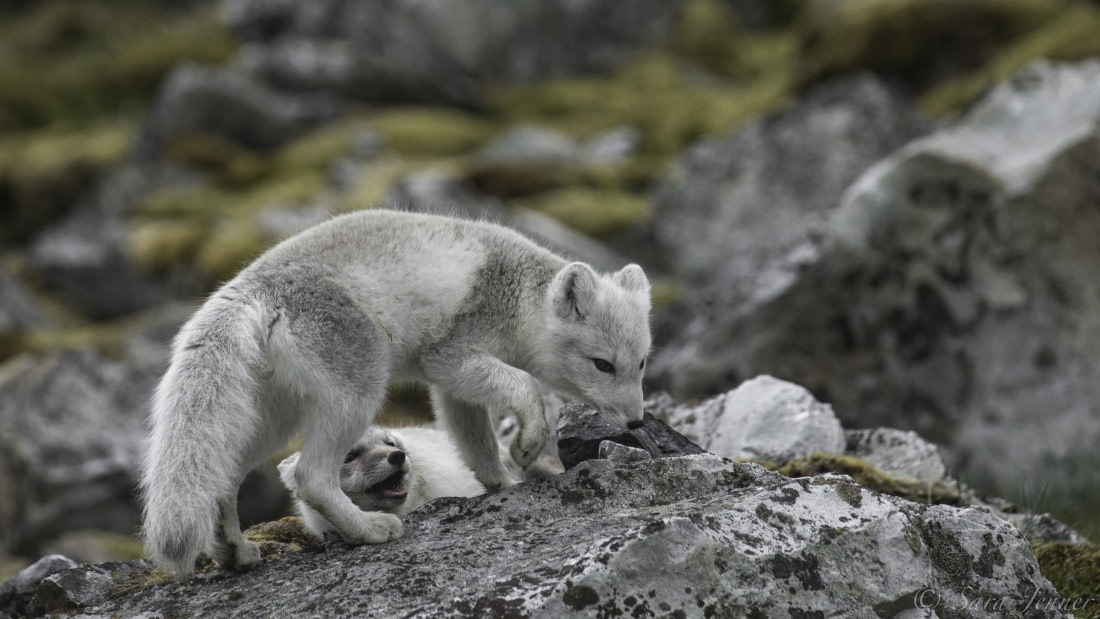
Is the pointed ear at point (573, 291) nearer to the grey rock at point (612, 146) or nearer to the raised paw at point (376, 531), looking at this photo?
the raised paw at point (376, 531)

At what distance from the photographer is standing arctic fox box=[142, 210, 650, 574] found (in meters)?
5.12

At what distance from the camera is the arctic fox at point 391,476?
6945 mm

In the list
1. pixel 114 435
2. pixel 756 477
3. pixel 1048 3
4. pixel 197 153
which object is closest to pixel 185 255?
pixel 197 153

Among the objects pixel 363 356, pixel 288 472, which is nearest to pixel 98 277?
pixel 288 472

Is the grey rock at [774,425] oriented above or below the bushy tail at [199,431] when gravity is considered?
below

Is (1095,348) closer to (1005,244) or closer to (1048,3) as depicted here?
(1005,244)

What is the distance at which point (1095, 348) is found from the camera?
10383 millimetres

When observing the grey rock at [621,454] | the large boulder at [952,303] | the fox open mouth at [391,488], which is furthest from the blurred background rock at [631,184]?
the grey rock at [621,454]

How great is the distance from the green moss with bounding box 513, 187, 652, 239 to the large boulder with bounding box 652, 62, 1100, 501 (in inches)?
463

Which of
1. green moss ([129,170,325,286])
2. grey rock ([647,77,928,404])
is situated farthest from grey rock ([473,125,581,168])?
grey rock ([647,77,928,404])

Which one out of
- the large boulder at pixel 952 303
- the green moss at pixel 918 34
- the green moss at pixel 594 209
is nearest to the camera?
the large boulder at pixel 952 303

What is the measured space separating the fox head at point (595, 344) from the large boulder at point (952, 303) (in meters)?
4.40

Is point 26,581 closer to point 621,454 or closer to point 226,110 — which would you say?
point 621,454

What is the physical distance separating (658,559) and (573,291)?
7.06 ft
